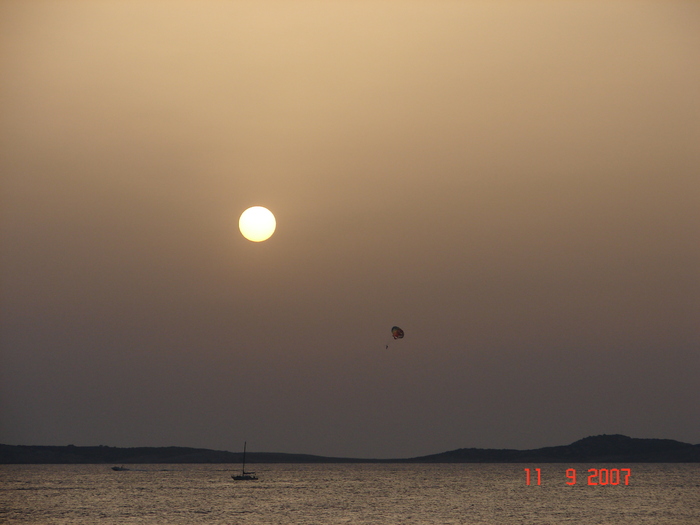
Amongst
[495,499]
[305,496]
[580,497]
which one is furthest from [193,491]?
[580,497]

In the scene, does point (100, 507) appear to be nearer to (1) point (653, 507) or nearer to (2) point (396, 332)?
(2) point (396, 332)

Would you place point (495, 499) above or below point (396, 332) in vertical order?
below

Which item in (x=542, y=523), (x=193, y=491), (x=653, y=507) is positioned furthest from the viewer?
(x=193, y=491)

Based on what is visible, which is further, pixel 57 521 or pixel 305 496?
pixel 305 496

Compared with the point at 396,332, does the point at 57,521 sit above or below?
below

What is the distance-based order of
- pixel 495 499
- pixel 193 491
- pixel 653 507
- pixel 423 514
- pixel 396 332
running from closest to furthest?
pixel 396 332 < pixel 423 514 < pixel 653 507 < pixel 495 499 < pixel 193 491

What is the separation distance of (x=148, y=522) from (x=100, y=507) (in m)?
32.1

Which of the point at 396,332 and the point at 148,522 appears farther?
the point at 148,522

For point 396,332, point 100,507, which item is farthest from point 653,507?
point 100,507

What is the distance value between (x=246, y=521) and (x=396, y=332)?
1420 inches

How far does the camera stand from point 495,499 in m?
160

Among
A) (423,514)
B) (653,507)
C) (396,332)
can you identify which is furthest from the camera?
(653,507)

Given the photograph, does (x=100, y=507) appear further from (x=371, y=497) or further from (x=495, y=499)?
(x=495, y=499)

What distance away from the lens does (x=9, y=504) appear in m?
146
